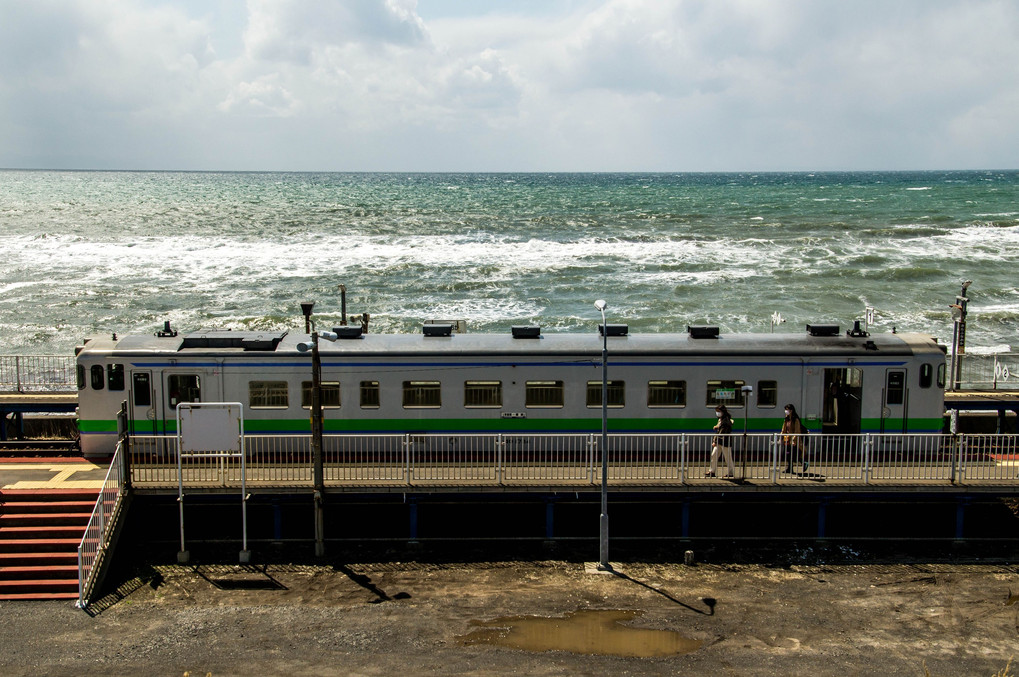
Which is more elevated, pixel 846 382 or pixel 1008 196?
pixel 1008 196

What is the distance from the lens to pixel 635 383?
22.9 m

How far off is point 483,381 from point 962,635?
11.1 meters

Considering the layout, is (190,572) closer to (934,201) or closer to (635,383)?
(635,383)

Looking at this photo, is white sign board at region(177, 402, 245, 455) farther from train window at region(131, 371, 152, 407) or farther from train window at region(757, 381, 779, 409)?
train window at region(757, 381, 779, 409)

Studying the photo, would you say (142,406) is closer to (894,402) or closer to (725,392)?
(725,392)

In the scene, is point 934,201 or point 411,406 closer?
point 411,406

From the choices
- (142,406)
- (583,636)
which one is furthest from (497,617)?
(142,406)

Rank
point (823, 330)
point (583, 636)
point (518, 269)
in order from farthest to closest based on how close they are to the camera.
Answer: point (518, 269)
point (823, 330)
point (583, 636)

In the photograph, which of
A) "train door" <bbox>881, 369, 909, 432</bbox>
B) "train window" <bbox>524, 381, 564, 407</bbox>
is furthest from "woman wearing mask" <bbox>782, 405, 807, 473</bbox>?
"train window" <bbox>524, 381, 564, 407</bbox>

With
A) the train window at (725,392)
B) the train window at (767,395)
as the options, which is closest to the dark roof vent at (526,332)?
the train window at (725,392)

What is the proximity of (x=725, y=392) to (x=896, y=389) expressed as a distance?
4.06 metres

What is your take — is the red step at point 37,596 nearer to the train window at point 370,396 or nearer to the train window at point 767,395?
the train window at point 370,396

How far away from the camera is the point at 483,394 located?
2295 centimetres

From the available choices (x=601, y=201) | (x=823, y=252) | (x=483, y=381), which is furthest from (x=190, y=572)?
(x=601, y=201)
